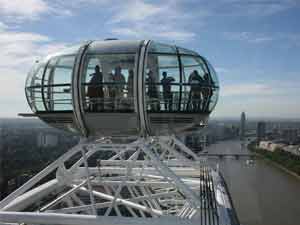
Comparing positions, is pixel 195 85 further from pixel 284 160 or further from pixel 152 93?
pixel 284 160

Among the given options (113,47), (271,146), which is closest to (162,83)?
(113,47)

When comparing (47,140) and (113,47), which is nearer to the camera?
(113,47)

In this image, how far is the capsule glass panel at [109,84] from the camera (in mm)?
6102

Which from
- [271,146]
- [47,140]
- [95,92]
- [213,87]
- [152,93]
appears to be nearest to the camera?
[152,93]

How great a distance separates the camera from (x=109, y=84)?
20.3ft

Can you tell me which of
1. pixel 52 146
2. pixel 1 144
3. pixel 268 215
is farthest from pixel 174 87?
pixel 52 146

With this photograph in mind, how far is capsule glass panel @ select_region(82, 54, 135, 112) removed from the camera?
6102 mm

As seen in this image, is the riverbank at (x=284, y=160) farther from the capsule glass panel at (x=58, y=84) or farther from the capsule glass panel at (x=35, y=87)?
the capsule glass panel at (x=58, y=84)

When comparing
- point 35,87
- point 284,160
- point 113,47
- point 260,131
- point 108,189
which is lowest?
point 284,160

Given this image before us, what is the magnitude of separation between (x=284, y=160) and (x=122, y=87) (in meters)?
53.4

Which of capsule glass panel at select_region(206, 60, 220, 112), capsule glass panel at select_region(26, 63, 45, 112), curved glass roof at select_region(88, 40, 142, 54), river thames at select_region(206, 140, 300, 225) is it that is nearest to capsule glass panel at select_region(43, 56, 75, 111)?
capsule glass panel at select_region(26, 63, 45, 112)

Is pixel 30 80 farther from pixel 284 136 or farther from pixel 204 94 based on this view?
pixel 284 136

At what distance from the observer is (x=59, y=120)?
6.53 m

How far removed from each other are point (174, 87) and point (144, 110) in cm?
61
